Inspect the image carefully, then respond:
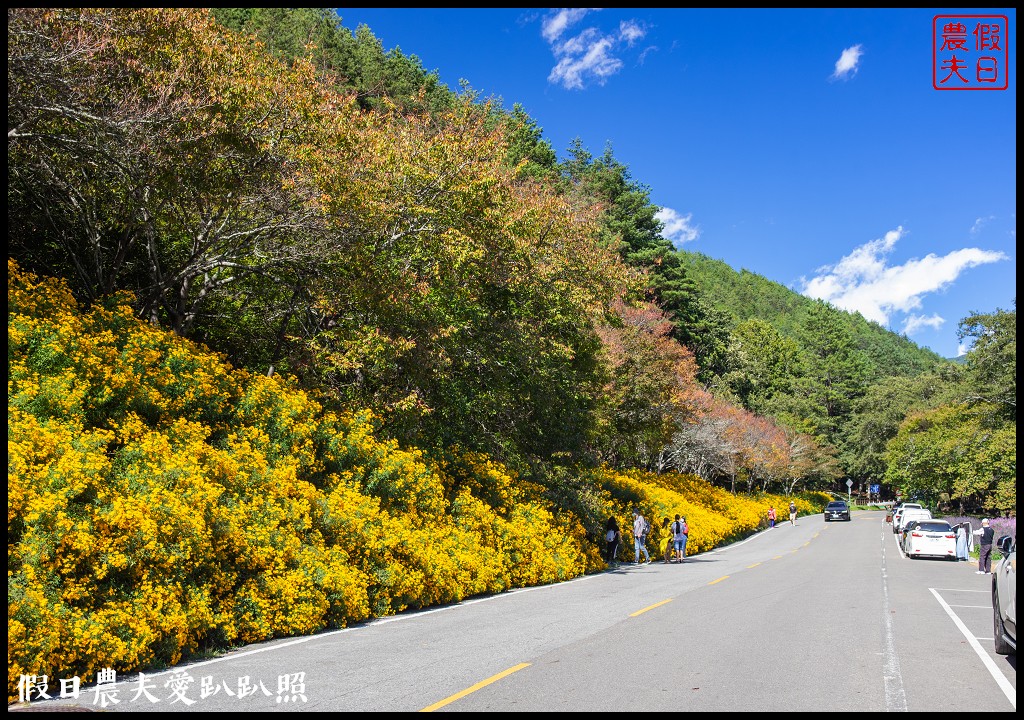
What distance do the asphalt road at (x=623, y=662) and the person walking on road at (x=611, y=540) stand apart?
862cm

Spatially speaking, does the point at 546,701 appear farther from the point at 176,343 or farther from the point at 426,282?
the point at 426,282

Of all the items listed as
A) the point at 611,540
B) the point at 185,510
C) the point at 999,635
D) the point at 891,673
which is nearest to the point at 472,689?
the point at 185,510

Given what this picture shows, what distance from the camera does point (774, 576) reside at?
1981 centimetres

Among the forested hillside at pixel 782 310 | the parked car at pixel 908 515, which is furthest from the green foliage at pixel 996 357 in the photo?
the forested hillside at pixel 782 310

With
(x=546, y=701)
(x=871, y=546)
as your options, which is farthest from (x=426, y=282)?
(x=871, y=546)

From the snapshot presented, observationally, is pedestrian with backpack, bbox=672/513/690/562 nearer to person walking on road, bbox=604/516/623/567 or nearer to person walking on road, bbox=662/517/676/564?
person walking on road, bbox=662/517/676/564

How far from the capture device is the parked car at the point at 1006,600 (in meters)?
8.52

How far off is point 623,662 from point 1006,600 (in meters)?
4.36

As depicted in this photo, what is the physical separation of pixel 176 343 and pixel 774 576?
1495 cm

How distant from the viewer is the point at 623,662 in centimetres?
847

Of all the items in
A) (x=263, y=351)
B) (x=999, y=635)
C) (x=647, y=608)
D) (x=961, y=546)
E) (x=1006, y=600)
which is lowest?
(x=961, y=546)

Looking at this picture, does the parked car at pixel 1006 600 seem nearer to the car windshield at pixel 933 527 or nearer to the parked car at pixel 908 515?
the car windshield at pixel 933 527

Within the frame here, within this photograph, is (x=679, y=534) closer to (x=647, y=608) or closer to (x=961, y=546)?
(x=961, y=546)

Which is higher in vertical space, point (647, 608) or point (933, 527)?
point (647, 608)
